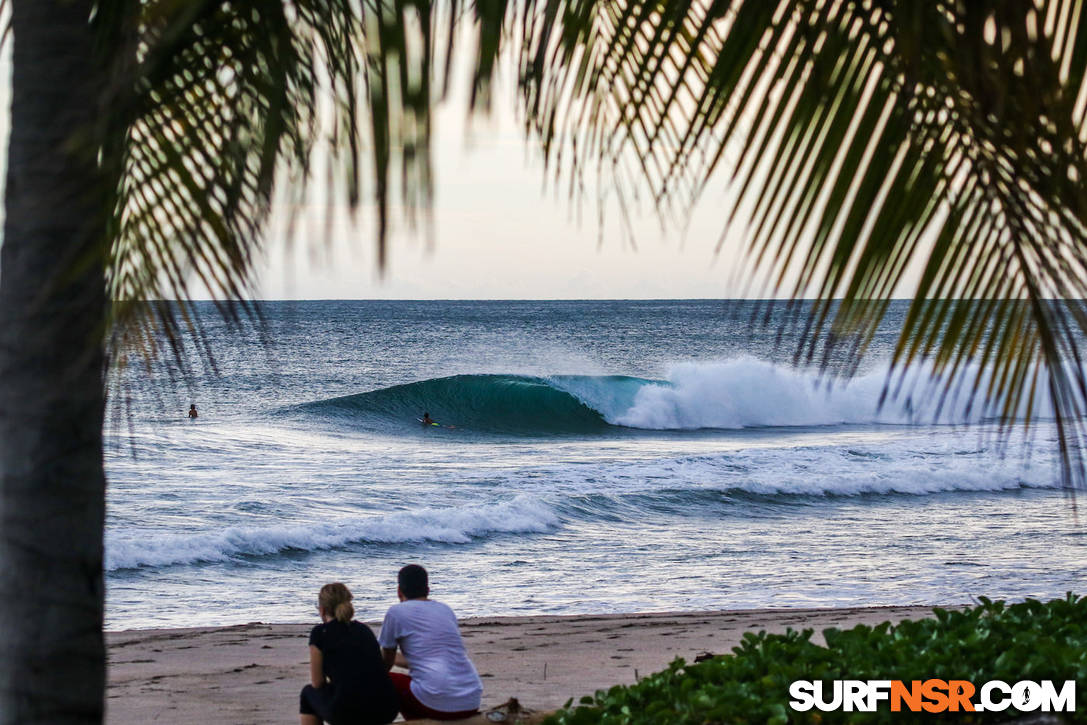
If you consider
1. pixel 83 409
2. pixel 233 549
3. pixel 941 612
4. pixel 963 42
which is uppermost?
pixel 963 42

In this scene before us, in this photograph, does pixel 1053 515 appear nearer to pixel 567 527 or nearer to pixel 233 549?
pixel 567 527

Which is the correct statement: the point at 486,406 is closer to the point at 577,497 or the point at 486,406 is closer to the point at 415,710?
the point at 577,497

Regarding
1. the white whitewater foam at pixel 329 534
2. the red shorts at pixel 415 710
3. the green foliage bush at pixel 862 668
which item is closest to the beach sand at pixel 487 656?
the red shorts at pixel 415 710

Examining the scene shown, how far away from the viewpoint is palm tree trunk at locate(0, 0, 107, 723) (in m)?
1.83

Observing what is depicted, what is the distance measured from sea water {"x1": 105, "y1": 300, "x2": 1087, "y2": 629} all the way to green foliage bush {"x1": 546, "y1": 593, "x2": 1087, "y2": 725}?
31.7 inches

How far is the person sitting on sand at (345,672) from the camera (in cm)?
479

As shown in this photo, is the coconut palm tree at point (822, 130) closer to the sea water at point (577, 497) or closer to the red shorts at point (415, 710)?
the sea water at point (577, 497)

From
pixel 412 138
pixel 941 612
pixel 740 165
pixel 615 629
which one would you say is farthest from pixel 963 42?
pixel 615 629

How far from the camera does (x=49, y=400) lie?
6.52 ft

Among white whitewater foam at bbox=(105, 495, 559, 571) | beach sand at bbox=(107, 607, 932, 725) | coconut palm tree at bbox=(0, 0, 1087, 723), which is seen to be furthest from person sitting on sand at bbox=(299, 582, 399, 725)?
white whitewater foam at bbox=(105, 495, 559, 571)

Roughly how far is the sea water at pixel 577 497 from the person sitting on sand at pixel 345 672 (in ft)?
4.17

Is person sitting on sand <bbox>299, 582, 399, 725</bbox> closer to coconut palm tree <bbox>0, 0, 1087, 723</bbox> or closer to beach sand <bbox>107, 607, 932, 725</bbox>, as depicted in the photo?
beach sand <bbox>107, 607, 932, 725</bbox>

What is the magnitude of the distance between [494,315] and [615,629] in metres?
83.6

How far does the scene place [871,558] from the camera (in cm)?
1252
